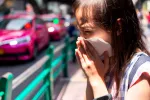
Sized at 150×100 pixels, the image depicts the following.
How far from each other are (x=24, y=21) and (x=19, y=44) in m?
1.70

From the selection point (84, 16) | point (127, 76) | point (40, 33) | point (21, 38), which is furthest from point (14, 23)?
point (127, 76)

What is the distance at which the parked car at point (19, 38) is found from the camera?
1055cm

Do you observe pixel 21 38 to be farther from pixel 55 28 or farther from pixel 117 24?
pixel 117 24

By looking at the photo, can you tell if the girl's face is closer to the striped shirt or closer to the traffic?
the striped shirt

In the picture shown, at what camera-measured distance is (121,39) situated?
1.55m

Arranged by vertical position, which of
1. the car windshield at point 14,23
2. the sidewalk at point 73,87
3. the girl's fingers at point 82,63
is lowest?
the sidewalk at point 73,87

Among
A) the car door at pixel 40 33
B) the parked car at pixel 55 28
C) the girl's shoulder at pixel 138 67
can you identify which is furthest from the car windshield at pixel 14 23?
the girl's shoulder at pixel 138 67

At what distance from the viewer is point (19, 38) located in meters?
10.7

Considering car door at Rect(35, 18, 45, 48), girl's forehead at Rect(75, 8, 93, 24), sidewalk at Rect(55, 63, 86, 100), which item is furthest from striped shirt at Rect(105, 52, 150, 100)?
car door at Rect(35, 18, 45, 48)

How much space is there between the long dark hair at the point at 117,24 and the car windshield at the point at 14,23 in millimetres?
10192

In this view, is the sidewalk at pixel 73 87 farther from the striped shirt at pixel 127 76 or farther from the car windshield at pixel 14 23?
the striped shirt at pixel 127 76

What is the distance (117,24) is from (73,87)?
19.7 ft

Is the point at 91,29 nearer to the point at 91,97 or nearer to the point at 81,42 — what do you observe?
the point at 81,42

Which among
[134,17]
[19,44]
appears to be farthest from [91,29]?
[19,44]
